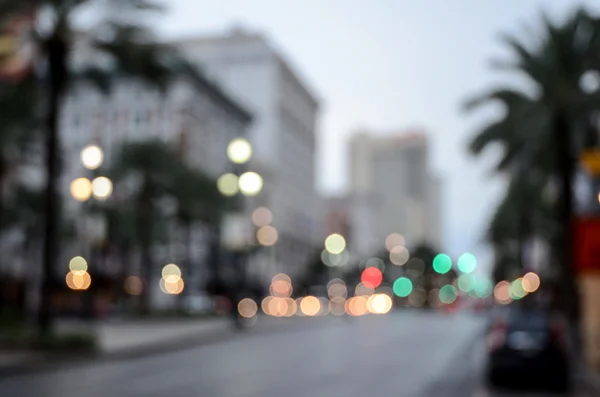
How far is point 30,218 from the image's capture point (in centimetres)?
5997

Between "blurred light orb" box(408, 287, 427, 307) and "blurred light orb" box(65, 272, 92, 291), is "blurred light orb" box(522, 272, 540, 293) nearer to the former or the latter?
"blurred light orb" box(65, 272, 92, 291)

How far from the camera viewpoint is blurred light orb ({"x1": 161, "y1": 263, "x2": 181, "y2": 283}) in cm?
8675

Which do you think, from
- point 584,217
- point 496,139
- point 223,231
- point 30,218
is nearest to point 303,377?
point 584,217

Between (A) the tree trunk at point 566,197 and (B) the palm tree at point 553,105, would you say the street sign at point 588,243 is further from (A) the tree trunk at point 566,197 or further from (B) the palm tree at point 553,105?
(B) the palm tree at point 553,105

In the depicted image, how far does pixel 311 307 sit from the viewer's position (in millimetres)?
89125

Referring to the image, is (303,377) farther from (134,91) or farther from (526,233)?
(134,91)

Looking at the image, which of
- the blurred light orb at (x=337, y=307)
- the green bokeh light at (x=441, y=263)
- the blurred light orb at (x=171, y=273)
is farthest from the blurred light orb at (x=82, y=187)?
the blurred light orb at (x=337, y=307)

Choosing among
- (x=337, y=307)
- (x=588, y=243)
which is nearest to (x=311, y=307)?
(x=337, y=307)

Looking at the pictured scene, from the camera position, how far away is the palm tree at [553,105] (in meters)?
28.9

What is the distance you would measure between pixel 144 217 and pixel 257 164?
5146 cm

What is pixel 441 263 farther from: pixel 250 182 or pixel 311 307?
pixel 311 307

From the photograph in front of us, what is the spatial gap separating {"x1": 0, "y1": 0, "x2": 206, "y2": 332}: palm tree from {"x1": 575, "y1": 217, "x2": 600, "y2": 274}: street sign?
14399 millimetres

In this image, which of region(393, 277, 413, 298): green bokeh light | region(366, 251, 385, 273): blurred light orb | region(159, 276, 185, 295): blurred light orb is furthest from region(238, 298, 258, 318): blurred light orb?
region(366, 251, 385, 273): blurred light orb

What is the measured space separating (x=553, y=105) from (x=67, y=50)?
15.4 metres
